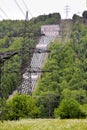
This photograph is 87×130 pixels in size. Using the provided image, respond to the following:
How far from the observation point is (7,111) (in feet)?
174

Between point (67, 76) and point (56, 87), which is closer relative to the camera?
point (56, 87)

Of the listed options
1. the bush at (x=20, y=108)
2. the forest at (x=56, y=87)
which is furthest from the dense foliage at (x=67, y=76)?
the bush at (x=20, y=108)

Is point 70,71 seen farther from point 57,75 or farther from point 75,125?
point 75,125

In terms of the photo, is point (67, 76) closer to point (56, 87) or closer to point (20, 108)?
point (56, 87)

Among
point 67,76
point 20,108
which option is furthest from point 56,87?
point 20,108

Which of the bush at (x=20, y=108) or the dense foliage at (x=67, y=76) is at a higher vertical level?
the bush at (x=20, y=108)

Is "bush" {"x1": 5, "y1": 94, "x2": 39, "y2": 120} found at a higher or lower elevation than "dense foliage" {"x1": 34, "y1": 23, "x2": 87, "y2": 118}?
higher

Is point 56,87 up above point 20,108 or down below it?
below

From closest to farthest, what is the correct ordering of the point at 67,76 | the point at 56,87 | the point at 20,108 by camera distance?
1. the point at 20,108
2. the point at 56,87
3. the point at 67,76

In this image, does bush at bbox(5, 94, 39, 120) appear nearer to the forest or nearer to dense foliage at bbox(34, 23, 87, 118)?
the forest

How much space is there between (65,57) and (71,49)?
12373 mm

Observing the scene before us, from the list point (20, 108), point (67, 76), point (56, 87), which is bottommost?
point (56, 87)

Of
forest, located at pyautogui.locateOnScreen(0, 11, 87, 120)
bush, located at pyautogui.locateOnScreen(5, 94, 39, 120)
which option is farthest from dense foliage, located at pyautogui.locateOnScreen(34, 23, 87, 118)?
bush, located at pyautogui.locateOnScreen(5, 94, 39, 120)

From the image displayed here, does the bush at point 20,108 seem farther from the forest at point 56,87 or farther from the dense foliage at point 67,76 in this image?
the dense foliage at point 67,76
